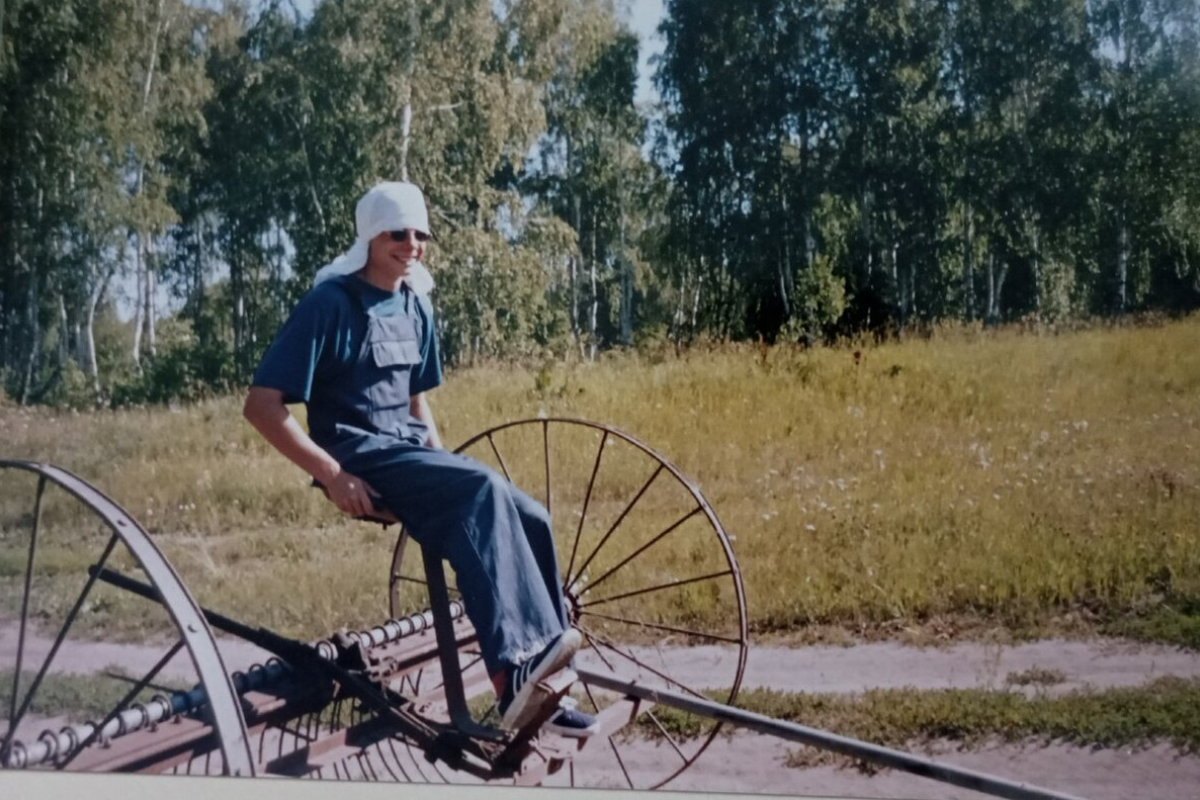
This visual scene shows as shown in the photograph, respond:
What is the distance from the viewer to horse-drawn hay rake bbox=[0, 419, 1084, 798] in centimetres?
192

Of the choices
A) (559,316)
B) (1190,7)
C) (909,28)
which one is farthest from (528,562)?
(1190,7)

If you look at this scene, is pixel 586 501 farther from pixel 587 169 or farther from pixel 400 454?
pixel 587 169

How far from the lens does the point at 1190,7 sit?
2508 millimetres

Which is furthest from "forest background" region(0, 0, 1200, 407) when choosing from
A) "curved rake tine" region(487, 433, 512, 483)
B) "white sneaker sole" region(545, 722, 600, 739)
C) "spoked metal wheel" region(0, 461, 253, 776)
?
"white sneaker sole" region(545, 722, 600, 739)

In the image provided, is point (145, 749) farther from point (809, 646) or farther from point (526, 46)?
point (526, 46)

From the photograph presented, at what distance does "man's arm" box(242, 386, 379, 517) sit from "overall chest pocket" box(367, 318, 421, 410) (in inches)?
7.6

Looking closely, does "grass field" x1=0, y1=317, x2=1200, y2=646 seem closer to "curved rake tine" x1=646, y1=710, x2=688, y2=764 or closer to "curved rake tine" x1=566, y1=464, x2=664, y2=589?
"curved rake tine" x1=566, y1=464, x2=664, y2=589

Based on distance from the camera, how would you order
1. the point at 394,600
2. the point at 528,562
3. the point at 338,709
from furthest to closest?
the point at 394,600 < the point at 338,709 < the point at 528,562

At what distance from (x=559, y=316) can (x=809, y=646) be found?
3.20 feet

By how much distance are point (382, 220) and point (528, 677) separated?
2.96 feet

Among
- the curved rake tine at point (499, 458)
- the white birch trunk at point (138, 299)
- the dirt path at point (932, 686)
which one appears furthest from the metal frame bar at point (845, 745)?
the white birch trunk at point (138, 299)

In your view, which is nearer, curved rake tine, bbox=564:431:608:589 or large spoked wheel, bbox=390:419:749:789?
large spoked wheel, bbox=390:419:749:789

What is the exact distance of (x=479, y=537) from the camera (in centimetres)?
203

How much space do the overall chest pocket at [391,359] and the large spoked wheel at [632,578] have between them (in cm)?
42
